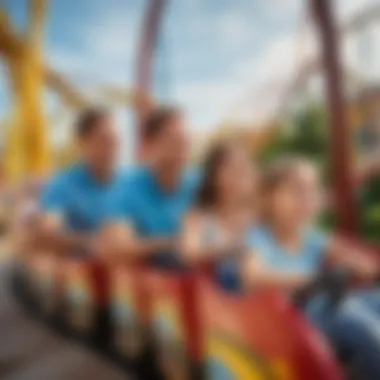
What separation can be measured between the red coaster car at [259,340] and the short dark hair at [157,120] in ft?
0.78

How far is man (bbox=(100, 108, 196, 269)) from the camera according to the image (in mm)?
1585

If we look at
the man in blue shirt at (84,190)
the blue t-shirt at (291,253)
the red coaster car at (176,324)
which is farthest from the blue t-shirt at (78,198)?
the blue t-shirt at (291,253)

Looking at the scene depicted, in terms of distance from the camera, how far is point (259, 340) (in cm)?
147

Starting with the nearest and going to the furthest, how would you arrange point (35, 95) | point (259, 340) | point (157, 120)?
point (259, 340) < point (157, 120) < point (35, 95)

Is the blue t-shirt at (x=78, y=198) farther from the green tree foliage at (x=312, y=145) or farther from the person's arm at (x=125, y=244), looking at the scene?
the green tree foliage at (x=312, y=145)

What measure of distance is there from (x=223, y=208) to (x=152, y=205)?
0.39ft

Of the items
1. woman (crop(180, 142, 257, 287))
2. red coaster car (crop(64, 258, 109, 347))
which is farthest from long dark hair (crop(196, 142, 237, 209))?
red coaster car (crop(64, 258, 109, 347))

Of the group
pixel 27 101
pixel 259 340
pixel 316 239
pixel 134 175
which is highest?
pixel 27 101

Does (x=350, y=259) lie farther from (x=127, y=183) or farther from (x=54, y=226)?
(x=54, y=226)

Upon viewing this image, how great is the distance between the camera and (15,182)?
1713 millimetres

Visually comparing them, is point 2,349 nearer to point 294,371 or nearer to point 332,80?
point 294,371

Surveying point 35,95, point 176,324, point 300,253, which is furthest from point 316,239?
point 35,95

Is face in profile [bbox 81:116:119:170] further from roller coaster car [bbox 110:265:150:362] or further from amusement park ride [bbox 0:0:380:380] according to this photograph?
roller coaster car [bbox 110:265:150:362]

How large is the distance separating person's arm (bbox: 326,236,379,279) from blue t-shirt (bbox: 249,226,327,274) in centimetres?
1
